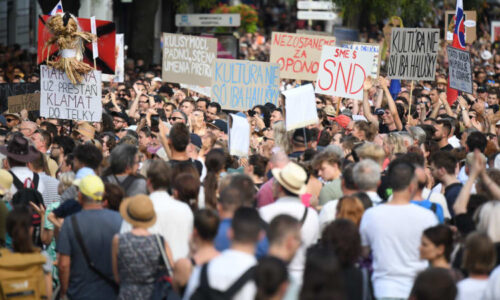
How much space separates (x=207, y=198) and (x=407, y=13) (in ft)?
86.9

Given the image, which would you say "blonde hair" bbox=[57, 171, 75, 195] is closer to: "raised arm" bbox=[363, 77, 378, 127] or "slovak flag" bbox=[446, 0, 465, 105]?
"raised arm" bbox=[363, 77, 378, 127]

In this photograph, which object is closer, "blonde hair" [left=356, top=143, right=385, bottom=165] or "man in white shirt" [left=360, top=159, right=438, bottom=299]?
"man in white shirt" [left=360, top=159, right=438, bottom=299]

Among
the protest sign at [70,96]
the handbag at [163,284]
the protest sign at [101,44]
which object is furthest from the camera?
the protest sign at [101,44]

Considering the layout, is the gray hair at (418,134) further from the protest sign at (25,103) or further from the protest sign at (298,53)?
the protest sign at (298,53)

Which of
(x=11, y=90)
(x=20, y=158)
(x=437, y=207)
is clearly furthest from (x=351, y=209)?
(x=11, y=90)

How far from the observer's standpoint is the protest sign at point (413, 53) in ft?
47.8

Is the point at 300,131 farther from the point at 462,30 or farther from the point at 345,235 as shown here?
the point at 462,30

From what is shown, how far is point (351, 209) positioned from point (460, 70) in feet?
25.2

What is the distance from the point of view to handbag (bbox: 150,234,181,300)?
Answer: 245 inches

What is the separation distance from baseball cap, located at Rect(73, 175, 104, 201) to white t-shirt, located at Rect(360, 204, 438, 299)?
184 cm

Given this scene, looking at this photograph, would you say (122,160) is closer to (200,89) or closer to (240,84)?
(240,84)

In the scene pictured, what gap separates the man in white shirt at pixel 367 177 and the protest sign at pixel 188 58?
31.4 feet

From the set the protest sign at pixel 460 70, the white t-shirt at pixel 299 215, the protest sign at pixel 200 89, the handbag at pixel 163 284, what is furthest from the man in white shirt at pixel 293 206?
the protest sign at pixel 200 89

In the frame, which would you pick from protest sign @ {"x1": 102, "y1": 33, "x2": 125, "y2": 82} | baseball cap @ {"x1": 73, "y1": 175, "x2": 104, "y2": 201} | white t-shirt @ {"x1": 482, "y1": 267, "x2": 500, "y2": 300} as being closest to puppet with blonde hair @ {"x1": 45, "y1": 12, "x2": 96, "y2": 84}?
baseball cap @ {"x1": 73, "y1": 175, "x2": 104, "y2": 201}
